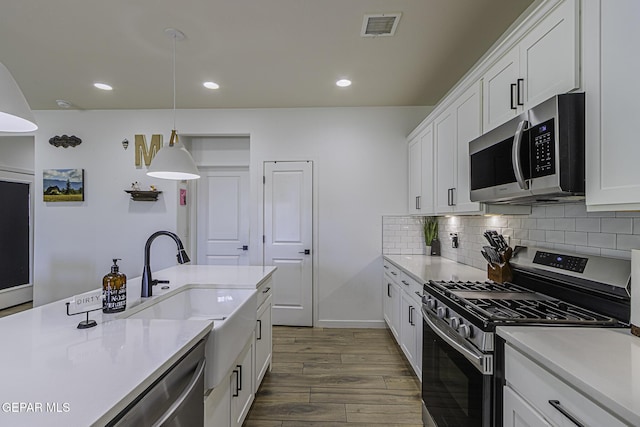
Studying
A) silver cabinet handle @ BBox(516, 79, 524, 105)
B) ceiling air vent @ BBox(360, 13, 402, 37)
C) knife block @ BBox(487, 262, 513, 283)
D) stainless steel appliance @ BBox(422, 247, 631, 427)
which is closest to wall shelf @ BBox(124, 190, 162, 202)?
ceiling air vent @ BBox(360, 13, 402, 37)

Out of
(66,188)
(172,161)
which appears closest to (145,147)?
(66,188)

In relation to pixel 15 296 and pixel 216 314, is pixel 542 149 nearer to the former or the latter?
pixel 216 314

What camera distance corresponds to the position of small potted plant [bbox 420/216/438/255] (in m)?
3.88

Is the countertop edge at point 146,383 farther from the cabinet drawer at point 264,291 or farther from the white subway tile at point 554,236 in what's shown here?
the white subway tile at point 554,236

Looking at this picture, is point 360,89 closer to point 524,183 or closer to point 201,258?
point 524,183

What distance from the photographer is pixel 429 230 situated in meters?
3.91

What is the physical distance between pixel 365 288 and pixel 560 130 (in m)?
3.06

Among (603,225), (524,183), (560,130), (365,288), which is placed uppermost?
(560,130)

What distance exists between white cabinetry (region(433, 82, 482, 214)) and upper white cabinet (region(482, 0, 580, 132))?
6.8 inches

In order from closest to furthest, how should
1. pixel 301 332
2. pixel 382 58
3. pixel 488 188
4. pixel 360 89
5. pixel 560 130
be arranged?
pixel 560 130 < pixel 488 188 < pixel 382 58 < pixel 360 89 < pixel 301 332

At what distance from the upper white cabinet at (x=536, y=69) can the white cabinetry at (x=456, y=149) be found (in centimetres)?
17

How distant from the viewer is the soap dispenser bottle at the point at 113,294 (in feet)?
4.75

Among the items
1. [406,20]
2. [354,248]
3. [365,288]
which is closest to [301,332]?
[365,288]

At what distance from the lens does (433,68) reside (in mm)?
3018
